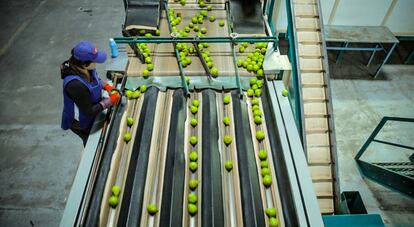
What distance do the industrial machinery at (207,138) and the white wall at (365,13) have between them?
3516mm

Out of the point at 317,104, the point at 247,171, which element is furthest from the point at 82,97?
the point at 317,104

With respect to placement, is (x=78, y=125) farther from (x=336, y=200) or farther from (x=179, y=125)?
(x=336, y=200)

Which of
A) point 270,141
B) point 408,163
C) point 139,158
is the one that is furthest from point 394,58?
point 139,158

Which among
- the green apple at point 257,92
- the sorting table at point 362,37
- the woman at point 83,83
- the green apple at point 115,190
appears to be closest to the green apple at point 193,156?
the green apple at point 115,190

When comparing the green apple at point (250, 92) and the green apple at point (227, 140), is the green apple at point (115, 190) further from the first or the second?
the green apple at point (250, 92)

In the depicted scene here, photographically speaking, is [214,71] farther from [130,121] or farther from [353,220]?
[353,220]

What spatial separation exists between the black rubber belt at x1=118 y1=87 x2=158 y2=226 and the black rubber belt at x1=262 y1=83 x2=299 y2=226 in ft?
4.86

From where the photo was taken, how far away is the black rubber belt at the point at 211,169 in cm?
255

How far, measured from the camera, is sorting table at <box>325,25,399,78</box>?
25.2ft

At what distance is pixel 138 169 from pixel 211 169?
0.82 meters

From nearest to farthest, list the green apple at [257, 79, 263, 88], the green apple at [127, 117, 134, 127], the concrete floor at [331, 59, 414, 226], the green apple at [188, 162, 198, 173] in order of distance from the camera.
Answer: the green apple at [188, 162, 198, 173] < the green apple at [127, 117, 134, 127] < the green apple at [257, 79, 263, 88] < the concrete floor at [331, 59, 414, 226]

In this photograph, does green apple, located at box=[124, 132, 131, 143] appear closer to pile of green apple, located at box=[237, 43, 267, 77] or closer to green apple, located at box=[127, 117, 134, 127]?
green apple, located at box=[127, 117, 134, 127]

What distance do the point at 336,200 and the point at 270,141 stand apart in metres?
2.31

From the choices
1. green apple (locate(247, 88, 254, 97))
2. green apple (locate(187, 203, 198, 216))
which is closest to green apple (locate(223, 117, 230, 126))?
Result: green apple (locate(247, 88, 254, 97))
